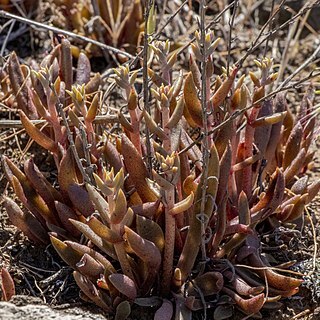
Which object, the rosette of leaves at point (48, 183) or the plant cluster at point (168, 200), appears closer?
the plant cluster at point (168, 200)

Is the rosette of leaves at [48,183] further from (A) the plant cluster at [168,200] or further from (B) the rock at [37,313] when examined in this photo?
(B) the rock at [37,313]

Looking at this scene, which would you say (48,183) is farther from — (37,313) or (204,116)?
(204,116)

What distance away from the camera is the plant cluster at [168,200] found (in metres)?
2.21

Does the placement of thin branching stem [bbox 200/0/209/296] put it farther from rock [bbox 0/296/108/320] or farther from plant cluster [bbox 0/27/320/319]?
rock [bbox 0/296/108/320]

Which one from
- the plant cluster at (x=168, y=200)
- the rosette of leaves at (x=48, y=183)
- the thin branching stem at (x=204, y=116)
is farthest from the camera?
the rosette of leaves at (x=48, y=183)

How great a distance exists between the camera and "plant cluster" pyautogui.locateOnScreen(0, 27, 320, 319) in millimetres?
2209

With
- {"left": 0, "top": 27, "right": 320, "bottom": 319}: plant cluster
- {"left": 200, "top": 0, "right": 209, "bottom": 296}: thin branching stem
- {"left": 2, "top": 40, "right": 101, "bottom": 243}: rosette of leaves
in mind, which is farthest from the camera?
{"left": 2, "top": 40, "right": 101, "bottom": 243}: rosette of leaves

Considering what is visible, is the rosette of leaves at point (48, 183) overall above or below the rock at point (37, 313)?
above

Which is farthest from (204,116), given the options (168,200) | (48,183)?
(48,183)

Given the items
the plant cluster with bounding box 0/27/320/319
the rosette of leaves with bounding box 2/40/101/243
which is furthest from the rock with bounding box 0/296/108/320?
the rosette of leaves with bounding box 2/40/101/243

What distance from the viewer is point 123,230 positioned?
7.11 ft

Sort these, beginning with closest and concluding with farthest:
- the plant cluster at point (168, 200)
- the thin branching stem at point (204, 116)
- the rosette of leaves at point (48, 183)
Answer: the thin branching stem at point (204, 116)
the plant cluster at point (168, 200)
the rosette of leaves at point (48, 183)

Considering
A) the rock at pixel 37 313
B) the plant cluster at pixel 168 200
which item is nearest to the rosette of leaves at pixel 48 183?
the plant cluster at pixel 168 200

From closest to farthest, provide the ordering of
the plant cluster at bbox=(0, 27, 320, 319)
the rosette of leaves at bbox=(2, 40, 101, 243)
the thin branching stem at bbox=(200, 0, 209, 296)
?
the thin branching stem at bbox=(200, 0, 209, 296) < the plant cluster at bbox=(0, 27, 320, 319) < the rosette of leaves at bbox=(2, 40, 101, 243)
